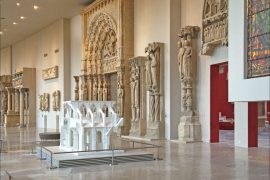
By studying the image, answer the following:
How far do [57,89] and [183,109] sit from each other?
49.0 ft

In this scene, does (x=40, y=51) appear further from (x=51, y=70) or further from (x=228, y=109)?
(x=228, y=109)

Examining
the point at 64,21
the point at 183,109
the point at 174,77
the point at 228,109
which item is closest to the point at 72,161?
the point at 183,109

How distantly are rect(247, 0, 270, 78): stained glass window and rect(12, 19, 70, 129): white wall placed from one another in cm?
2277

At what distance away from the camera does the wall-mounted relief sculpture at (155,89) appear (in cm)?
1608

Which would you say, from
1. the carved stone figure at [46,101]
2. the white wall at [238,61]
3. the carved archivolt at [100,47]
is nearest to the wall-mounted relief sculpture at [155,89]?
the carved archivolt at [100,47]

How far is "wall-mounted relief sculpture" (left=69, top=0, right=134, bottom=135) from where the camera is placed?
18.8m

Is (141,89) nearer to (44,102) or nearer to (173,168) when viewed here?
(173,168)

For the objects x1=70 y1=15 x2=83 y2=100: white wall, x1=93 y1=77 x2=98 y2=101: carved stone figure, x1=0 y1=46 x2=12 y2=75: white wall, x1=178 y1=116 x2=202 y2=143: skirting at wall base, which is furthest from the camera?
x1=0 y1=46 x2=12 y2=75: white wall

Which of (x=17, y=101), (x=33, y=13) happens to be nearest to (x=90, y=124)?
(x=33, y=13)

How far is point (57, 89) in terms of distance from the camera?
28016mm

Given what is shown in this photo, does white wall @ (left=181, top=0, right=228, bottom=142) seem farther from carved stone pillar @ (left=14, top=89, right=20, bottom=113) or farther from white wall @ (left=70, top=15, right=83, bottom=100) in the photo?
carved stone pillar @ (left=14, top=89, right=20, bottom=113)

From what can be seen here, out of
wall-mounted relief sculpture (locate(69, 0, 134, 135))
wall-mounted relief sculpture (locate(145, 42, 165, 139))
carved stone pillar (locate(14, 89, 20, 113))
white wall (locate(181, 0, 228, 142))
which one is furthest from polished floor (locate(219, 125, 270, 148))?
carved stone pillar (locate(14, 89, 20, 113))

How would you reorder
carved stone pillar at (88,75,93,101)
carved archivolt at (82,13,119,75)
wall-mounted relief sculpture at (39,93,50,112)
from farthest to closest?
wall-mounted relief sculpture at (39,93,50,112)
carved stone pillar at (88,75,93,101)
carved archivolt at (82,13,119,75)

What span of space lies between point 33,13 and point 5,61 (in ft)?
56.9
